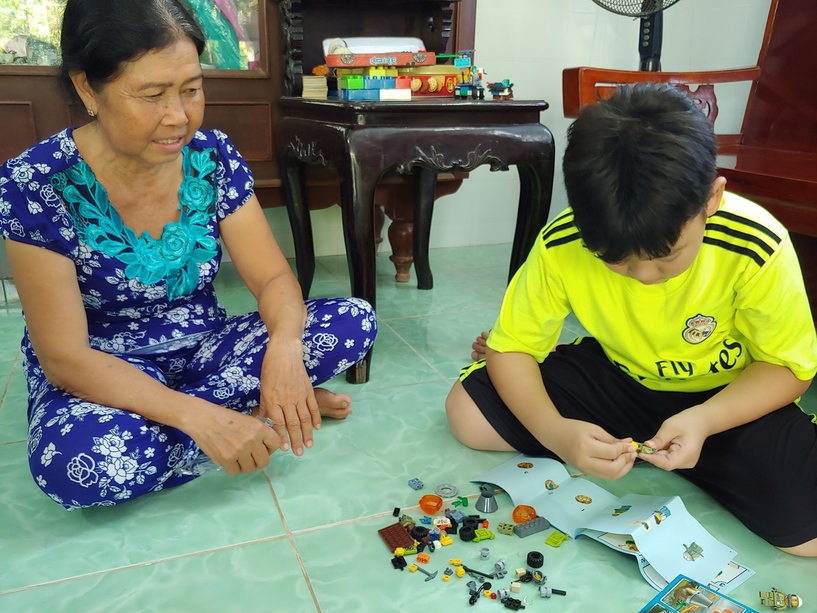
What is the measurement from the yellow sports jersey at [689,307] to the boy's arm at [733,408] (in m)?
0.02

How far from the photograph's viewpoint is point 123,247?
110 cm

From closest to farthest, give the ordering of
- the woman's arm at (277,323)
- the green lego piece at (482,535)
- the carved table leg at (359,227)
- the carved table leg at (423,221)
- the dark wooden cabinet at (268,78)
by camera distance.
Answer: the green lego piece at (482,535) < the woman's arm at (277,323) < the carved table leg at (359,227) < the dark wooden cabinet at (268,78) < the carved table leg at (423,221)

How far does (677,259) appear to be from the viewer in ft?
2.81

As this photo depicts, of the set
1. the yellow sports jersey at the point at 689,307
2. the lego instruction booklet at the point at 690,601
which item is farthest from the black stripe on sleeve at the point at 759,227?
the lego instruction booklet at the point at 690,601

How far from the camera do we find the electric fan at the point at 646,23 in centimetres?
188

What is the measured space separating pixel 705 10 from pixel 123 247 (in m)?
2.25

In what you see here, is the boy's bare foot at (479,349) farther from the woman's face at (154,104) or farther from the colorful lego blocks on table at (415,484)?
the woman's face at (154,104)

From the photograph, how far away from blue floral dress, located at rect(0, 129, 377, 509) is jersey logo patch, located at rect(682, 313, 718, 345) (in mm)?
543

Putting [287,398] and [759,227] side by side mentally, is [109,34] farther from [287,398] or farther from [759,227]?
[759,227]

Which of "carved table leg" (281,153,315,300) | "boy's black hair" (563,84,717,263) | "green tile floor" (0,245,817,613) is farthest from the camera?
"carved table leg" (281,153,315,300)

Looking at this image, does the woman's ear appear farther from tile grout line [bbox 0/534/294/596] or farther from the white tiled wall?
the white tiled wall

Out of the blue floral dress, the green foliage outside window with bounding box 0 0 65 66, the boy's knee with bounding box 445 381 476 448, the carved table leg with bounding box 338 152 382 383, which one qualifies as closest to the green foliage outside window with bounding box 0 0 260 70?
the green foliage outside window with bounding box 0 0 65 66

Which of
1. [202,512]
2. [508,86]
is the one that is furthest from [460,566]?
[508,86]

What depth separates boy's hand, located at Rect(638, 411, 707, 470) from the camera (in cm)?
96
